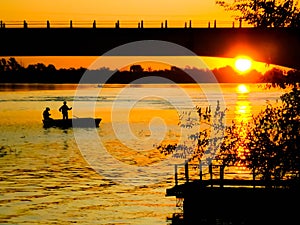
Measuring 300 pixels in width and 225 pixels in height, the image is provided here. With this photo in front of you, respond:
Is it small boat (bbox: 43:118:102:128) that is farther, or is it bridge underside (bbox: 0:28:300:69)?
small boat (bbox: 43:118:102:128)

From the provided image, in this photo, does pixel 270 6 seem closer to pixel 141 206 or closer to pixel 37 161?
pixel 141 206

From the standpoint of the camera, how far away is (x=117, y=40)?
64.1 m

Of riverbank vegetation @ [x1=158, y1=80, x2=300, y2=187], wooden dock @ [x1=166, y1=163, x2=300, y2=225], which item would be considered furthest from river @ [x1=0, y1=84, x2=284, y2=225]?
wooden dock @ [x1=166, y1=163, x2=300, y2=225]

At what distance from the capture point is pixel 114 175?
5791 cm

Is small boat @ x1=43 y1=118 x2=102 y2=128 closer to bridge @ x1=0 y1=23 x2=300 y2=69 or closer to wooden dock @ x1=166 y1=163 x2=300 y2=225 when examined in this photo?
bridge @ x1=0 y1=23 x2=300 y2=69

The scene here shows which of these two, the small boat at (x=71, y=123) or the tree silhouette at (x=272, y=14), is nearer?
the tree silhouette at (x=272, y=14)

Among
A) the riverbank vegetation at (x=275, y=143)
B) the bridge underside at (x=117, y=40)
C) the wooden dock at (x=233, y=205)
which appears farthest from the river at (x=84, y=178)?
the bridge underside at (x=117, y=40)

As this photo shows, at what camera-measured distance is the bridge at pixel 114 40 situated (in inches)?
2489

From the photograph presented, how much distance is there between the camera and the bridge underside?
6322 cm

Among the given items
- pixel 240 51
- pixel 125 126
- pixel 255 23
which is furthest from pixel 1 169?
pixel 125 126

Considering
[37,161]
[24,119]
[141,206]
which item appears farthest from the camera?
[24,119]

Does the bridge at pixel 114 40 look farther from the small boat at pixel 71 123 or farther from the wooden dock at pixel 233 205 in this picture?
the small boat at pixel 71 123

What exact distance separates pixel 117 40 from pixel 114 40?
0.25 meters

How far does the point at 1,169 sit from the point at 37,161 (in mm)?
7186
